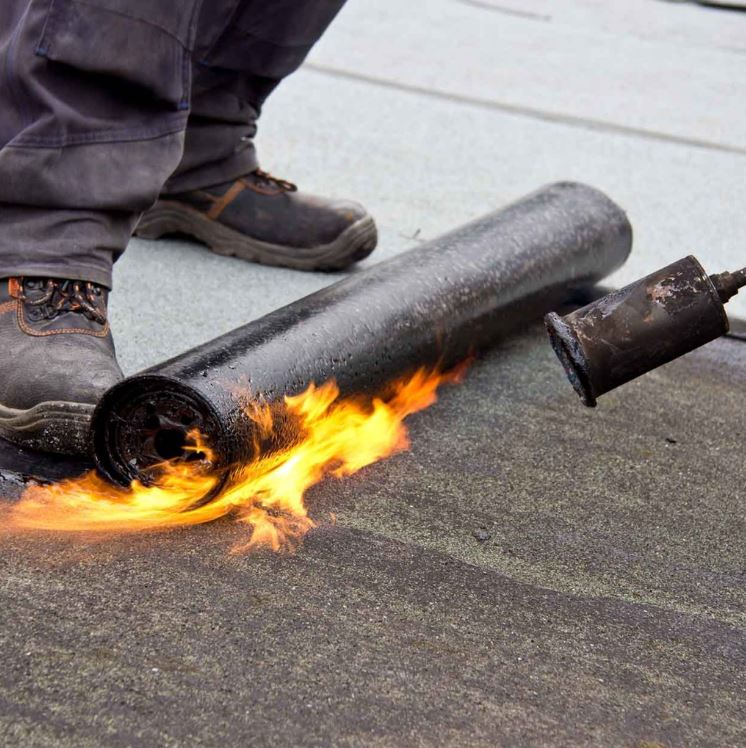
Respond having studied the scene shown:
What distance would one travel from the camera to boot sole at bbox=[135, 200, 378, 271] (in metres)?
2.92

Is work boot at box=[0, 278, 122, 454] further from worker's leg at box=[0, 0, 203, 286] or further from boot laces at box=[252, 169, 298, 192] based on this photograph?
boot laces at box=[252, 169, 298, 192]

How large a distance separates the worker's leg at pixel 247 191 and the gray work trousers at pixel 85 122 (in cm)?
62

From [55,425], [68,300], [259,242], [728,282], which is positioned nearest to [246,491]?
[55,425]

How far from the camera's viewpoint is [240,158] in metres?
2.92

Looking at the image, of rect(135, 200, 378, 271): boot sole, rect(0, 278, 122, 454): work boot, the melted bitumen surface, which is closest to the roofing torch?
the melted bitumen surface

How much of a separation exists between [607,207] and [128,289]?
1172 millimetres

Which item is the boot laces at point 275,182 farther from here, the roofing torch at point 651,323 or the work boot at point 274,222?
the roofing torch at point 651,323

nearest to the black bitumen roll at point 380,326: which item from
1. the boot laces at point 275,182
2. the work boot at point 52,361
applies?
the work boot at point 52,361

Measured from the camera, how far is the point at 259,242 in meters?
2.96

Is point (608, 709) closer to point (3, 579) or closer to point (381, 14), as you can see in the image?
point (3, 579)

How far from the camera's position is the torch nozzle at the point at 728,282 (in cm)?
178

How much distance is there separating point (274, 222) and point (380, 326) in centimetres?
92

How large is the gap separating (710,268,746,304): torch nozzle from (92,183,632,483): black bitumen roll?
0.60 metres

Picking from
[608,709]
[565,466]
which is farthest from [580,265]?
[608,709]
